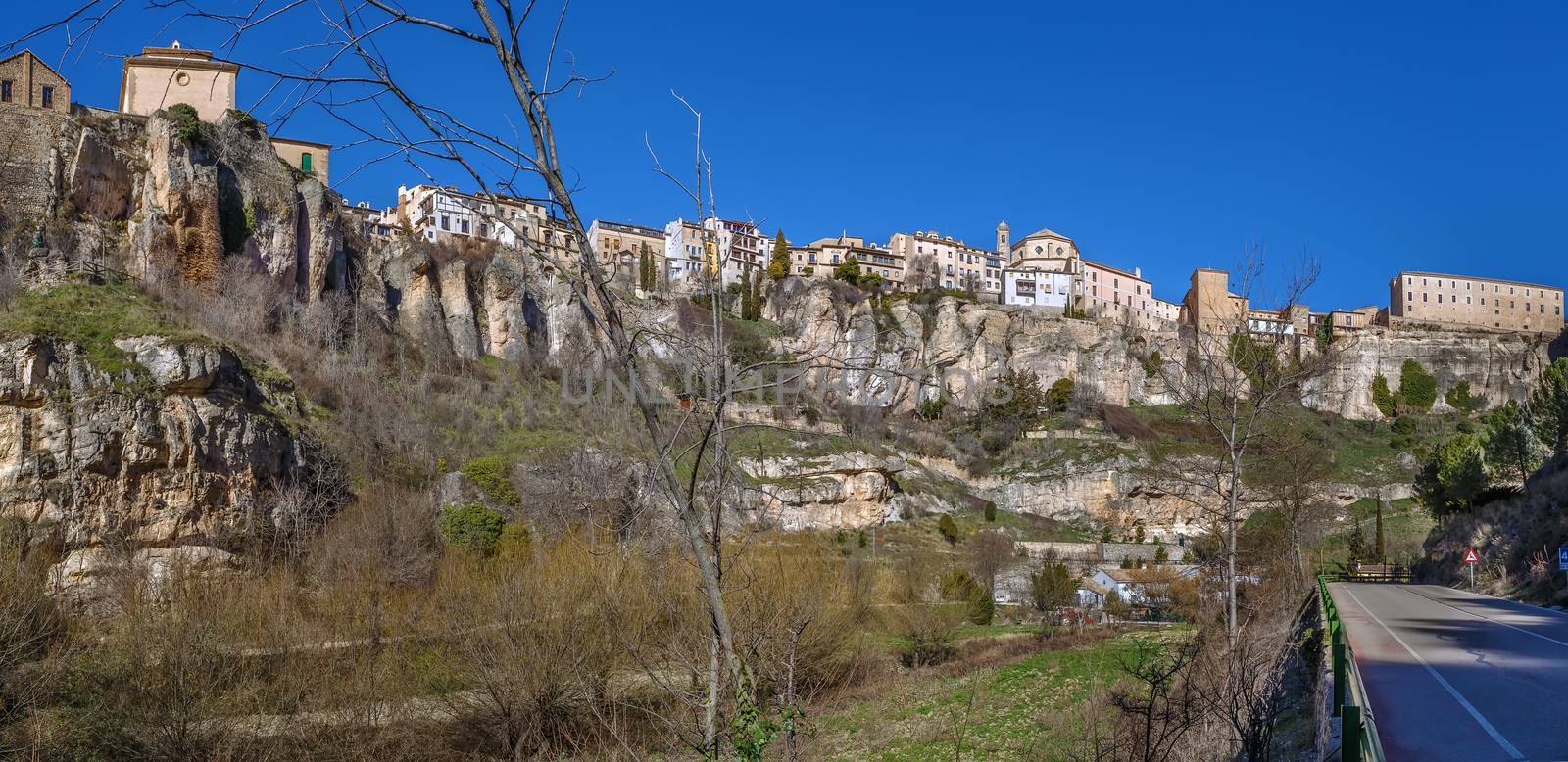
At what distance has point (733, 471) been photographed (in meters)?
4.18

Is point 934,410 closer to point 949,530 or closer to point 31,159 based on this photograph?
point 949,530

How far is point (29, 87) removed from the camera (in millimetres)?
39156

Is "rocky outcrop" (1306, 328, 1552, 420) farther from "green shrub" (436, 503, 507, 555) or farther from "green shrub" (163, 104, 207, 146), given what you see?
"green shrub" (163, 104, 207, 146)

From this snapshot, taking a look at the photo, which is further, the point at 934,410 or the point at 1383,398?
the point at 1383,398

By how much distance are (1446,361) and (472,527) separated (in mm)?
81581

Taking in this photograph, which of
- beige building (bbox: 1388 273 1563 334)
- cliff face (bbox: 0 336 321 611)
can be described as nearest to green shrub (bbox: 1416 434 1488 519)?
cliff face (bbox: 0 336 321 611)

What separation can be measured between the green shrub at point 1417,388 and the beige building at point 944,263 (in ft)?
107

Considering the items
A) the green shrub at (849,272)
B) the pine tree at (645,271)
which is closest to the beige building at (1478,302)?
the green shrub at (849,272)

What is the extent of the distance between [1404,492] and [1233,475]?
5530 centimetres

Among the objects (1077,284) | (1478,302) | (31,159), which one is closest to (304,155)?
(31,159)

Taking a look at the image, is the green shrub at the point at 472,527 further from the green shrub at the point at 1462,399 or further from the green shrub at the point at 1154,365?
the green shrub at the point at 1462,399

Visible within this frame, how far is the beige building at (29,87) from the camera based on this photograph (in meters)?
38.7

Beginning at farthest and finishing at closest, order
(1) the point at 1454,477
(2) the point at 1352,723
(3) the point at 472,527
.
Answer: (1) the point at 1454,477 → (3) the point at 472,527 → (2) the point at 1352,723

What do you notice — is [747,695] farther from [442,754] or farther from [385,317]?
[385,317]
